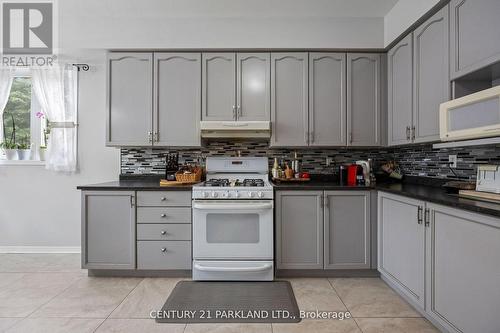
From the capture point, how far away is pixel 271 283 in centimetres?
252

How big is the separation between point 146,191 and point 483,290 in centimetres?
246

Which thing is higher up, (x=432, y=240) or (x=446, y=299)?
(x=432, y=240)

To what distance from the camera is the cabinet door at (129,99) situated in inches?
114

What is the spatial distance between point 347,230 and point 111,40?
314 centimetres

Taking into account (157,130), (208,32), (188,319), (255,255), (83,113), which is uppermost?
(208,32)

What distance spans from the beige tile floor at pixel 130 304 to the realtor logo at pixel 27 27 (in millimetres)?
2408

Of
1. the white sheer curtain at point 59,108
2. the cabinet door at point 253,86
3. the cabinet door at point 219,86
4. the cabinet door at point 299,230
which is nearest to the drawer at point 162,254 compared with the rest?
the cabinet door at point 299,230

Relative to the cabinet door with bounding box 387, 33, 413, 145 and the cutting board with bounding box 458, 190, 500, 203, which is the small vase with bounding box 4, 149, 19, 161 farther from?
the cutting board with bounding box 458, 190, 500, 203

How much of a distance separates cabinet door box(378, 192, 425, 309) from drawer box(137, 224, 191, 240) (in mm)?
1738

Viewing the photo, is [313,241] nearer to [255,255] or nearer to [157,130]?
[255,255]

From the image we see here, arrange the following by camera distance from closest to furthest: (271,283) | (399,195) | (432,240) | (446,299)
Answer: (446,299) → (432,240) → (399,195) → (271,283)

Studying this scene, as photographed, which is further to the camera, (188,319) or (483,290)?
(188,319)

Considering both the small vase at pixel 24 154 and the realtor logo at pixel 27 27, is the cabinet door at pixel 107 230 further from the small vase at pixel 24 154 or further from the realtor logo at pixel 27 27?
the realtor logo at pixel 27 27

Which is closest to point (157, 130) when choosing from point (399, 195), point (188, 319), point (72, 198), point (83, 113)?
point (83, 113)
